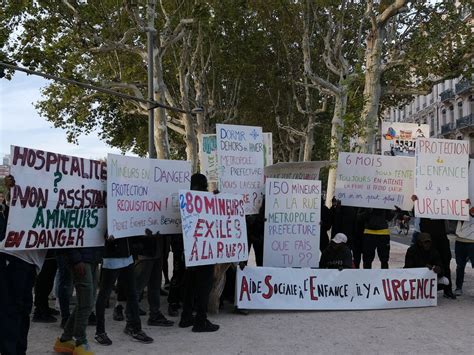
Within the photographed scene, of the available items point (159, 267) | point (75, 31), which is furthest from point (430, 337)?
point (75, 31)

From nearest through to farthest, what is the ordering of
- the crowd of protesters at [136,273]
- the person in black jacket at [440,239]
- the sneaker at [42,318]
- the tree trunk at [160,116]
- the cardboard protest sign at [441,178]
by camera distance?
the crowd of protesters at [136,273] < the sneaker at [42,318] < the cardboard protest sign at [441,178] < the person in black jacket at [440,239] < the tree trunk at [160,116]

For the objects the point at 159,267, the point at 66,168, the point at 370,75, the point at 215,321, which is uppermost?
the point at 370,75

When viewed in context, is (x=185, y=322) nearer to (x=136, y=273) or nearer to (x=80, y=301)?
(x=136, y=273)

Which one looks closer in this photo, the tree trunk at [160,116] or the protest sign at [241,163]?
the protest sign at [241,163]

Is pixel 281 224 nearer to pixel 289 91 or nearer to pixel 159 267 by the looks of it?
pixel 159 267

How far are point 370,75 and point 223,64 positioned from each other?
1263 cm

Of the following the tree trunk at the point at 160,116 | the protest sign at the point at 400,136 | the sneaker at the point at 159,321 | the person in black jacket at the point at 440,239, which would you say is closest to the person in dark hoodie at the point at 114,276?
the sneaker at the point at 159,321

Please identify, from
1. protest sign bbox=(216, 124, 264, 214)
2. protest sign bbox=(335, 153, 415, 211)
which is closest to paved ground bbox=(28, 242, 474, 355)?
protest sign bbox=(216, 124, 264, 214)

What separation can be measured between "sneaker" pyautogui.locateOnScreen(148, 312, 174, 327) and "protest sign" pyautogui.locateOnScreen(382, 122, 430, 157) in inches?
338

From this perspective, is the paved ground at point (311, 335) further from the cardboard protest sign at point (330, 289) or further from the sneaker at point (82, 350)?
the sneaker at point (82, 350)

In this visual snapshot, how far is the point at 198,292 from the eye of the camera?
639 cm

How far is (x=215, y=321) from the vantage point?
268 inches

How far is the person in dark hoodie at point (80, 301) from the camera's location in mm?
5172

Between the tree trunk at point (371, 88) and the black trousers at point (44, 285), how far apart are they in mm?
10133
